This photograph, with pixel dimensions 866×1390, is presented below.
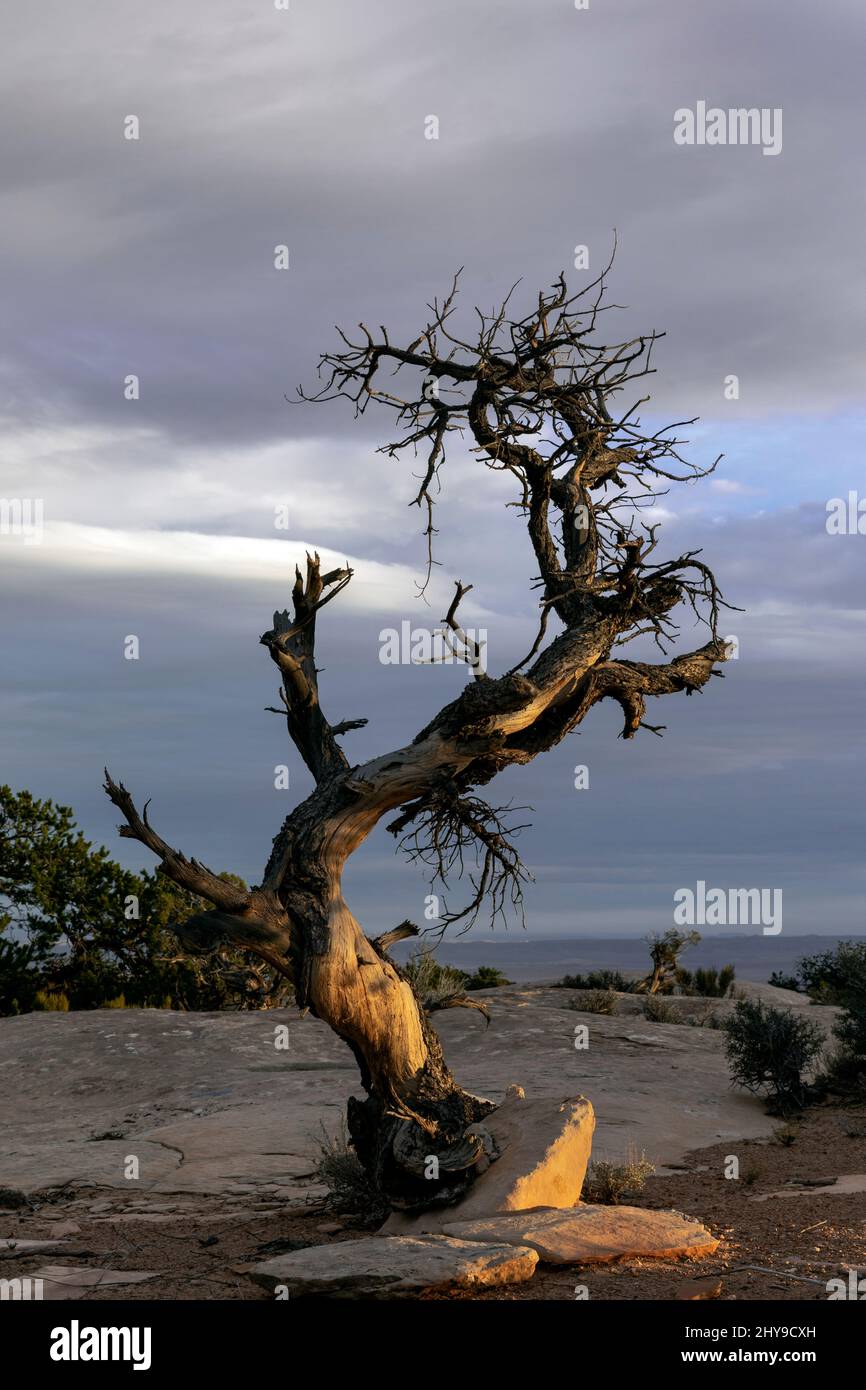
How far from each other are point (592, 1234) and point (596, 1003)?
13.6m

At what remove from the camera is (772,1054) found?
14836 millimetres

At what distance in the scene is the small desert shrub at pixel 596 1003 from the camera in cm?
2083

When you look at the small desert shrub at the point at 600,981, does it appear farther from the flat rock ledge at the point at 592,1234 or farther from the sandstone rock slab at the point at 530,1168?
the flat rock ledge at the point at 592,1234

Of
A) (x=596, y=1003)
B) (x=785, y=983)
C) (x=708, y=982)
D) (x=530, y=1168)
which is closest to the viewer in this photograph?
(x=530, y=1168)

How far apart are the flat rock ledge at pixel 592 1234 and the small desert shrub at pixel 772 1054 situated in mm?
6964

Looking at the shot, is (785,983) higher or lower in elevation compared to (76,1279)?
lower

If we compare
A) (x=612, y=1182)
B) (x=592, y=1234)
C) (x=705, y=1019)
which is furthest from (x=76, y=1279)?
(x=705, y=1019)

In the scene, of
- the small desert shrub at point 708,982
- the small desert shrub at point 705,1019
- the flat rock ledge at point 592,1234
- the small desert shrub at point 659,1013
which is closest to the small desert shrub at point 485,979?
the small desert shrub at point 708,982

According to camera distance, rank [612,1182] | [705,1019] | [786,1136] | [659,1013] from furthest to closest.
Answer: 1. [705,1019]
2. [659,1013]
3. [786,1136]
4. [612,1182]

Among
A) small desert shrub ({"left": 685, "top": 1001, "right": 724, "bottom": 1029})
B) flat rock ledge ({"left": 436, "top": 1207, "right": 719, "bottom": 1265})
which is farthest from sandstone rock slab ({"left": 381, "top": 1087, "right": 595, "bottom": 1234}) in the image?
small desert shrub ({"left": 685, "top": 1001, "right": 724, "bottom": 1029})

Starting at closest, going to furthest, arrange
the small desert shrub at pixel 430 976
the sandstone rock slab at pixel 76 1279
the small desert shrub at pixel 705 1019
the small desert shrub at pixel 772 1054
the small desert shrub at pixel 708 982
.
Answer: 1. the sandstone rock slab at pixel 76 1279
2. the small desert shrub at pixel 772 1054
3. the small desert shrub at pixel 430 976
4. the small desert shrub at pixel 705 1019
5. the small desert shrub at pixel 708 982

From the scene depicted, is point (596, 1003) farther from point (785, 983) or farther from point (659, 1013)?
point (785, 983)
